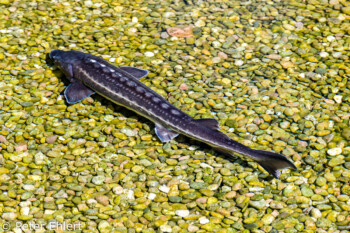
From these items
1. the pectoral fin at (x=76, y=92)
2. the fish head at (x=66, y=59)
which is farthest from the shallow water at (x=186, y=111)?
the fish head at (x=66, y=59)

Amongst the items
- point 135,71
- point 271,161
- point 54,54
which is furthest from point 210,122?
point 54,54

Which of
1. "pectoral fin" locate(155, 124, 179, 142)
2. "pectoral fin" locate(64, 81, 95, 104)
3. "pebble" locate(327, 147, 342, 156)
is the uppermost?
"pebble" locate(327, 147, 342, 156)

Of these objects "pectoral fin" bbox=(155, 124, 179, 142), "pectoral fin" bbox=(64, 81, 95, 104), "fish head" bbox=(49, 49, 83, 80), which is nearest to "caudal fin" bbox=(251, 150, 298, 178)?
"pectoral fin" bbox=(155, 124, 179, 142)

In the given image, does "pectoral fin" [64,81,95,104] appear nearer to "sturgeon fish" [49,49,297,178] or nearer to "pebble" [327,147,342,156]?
"sturgeon fish" [49,49,297,178]

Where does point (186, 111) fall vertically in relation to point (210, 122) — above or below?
below

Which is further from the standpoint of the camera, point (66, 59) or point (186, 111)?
point (66, 59)

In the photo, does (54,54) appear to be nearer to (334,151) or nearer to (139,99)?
(139,99)

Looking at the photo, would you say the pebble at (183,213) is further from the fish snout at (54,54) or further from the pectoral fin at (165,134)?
the fish snout at (54,54)

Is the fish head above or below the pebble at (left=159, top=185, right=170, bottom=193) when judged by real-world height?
above
